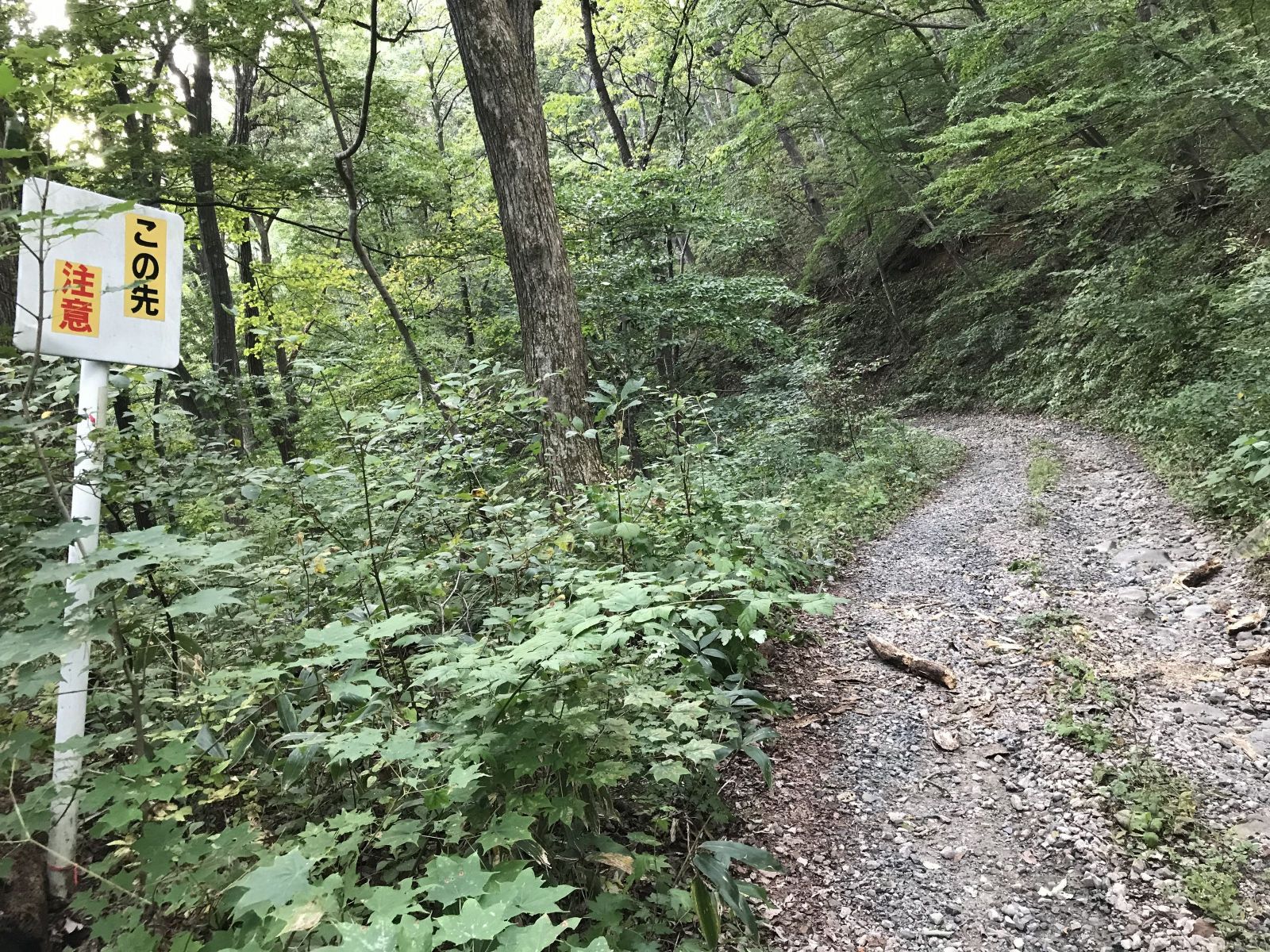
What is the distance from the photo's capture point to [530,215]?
509 centimetres

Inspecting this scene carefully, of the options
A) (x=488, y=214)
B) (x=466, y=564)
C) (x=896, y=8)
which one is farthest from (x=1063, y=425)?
(x=466, y=564)

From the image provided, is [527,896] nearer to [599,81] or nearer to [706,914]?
[706,914]

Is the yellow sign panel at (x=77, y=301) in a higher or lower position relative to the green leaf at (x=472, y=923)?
higher

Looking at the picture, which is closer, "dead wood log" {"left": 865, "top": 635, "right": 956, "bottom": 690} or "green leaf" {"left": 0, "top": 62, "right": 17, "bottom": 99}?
"green leaf" {"left": 0, "top": 62, "right": 17, "bottom": 99}

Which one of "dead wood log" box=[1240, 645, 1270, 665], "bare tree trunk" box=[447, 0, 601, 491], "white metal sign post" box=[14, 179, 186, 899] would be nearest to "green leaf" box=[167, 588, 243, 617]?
"white metal sign post" box=[14, 179, 186, 899]

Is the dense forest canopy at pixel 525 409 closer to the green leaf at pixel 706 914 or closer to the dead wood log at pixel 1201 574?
the green leaf at pixel 706 914

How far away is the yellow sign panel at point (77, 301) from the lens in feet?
7.60

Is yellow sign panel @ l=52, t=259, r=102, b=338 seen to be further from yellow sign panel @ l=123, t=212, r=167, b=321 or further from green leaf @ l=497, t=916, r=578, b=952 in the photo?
green leaf @ l=497, t=916, r=578, b=952

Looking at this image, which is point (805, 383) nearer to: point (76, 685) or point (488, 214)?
point (488, 214)

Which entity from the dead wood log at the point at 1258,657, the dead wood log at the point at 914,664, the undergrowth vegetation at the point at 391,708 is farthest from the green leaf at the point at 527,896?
the dead wood log at the point at 1258,657

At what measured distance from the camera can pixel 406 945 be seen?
1.34 metres

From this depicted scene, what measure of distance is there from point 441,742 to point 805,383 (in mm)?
9942

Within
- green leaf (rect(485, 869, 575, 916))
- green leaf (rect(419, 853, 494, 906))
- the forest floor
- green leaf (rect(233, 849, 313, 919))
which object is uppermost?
green leaf (rect(233, 849, 313, 919))

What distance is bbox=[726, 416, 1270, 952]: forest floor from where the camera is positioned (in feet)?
7.91
